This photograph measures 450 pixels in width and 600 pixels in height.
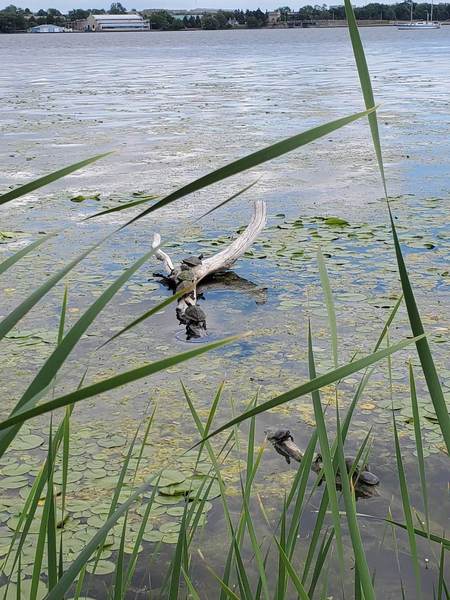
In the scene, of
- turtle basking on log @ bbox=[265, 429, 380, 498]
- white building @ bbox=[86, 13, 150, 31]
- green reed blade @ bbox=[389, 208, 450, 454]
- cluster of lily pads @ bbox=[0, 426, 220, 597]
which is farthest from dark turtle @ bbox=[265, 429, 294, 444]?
white building @ bbox=[86, 13, 150, 31]

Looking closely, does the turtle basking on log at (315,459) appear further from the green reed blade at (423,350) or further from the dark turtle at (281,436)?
the green reed blade at (423,350)

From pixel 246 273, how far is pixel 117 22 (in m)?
103

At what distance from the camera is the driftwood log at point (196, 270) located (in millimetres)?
4117

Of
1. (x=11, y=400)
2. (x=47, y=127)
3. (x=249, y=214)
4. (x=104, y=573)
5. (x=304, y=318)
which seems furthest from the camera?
(x=47, y=127)

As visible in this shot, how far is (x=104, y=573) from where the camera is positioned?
237cm

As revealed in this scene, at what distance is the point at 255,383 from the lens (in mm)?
3445

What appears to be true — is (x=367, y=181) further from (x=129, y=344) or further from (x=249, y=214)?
(x=129, y=344)

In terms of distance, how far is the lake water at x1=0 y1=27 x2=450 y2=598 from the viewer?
9.64 ft

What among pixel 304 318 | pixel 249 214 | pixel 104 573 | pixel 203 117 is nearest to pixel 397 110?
pixel 203 117

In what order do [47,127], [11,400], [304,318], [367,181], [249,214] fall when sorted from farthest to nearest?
[47,127] → [367,181] → [249,214] → [304,318] → [11,400]

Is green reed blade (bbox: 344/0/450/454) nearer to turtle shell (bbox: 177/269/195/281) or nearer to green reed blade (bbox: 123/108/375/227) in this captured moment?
green reed blade (bbox: 123/108/375/227)

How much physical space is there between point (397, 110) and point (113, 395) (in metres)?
11.2

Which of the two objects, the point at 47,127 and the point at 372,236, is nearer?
the point at 372,236

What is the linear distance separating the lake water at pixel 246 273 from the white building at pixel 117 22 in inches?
3614
